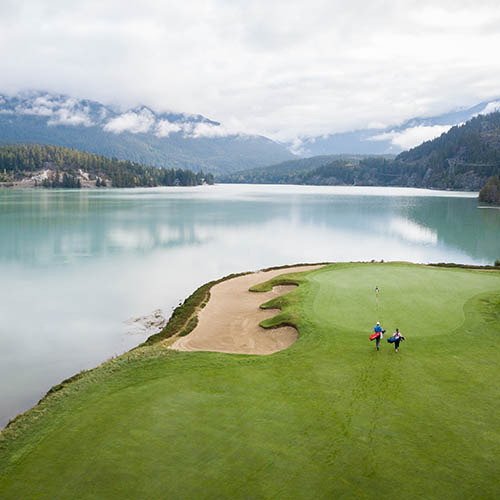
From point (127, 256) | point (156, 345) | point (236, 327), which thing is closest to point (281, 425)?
point (156, 345)

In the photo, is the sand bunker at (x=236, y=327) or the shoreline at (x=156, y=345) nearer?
the shoreline at (x=156, y=345)

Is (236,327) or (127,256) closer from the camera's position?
(236,327)

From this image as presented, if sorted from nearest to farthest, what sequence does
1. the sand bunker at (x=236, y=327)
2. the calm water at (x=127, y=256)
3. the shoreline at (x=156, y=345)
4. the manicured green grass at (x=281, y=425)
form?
the manicured green grass at (x=281, y=425) → the shoreline at (x=156, y=345) → the sand bunker at (x=236, y=327) → the calm water at (x=127, y=256)

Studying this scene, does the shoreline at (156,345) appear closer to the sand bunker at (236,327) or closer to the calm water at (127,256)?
the sand bunker at (236,327)

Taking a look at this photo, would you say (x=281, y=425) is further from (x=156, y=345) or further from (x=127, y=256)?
(x=127, y=256)

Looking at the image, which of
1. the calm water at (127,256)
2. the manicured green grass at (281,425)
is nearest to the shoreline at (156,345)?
the manicured green grass at (281,425)

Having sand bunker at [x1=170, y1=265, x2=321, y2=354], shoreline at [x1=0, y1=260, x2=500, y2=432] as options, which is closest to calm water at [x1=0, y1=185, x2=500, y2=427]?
shoreline at [x1=0, y1=260, x2=500, y2=432]

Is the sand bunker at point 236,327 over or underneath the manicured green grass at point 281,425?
underneath

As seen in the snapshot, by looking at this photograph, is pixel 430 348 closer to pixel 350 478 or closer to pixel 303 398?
pixel 303 398
